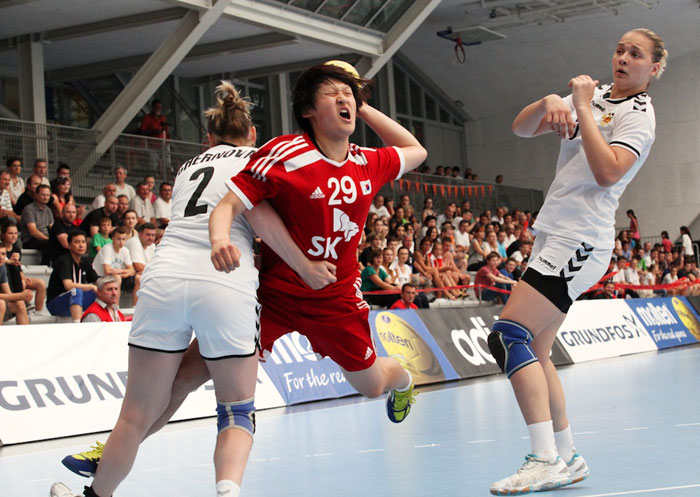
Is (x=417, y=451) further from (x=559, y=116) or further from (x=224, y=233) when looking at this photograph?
(x=224, y=233)

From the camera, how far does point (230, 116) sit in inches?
153

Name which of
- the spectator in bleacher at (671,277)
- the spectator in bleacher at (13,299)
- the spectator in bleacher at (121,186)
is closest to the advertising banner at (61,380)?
the spectator in bleacher at (13,299)

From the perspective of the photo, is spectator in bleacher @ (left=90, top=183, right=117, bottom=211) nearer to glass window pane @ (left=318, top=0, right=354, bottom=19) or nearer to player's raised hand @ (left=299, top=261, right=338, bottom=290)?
glass window pane @ (left=318, top=0, right=354, bottom=19)

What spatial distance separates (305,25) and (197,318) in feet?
51.3

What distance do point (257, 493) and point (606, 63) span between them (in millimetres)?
26368

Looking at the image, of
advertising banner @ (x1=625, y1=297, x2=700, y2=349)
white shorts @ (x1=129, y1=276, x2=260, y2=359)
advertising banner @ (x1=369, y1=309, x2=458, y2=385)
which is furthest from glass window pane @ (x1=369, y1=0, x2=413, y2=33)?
white shorts @ (x1=129, y1=276, x2=260, y2=359)

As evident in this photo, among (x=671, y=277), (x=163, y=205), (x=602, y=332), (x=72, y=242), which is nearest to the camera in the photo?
(x=72, y=242)

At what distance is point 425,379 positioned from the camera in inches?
422

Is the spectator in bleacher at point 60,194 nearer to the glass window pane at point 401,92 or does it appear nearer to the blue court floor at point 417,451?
the blue court floor at point 417,451

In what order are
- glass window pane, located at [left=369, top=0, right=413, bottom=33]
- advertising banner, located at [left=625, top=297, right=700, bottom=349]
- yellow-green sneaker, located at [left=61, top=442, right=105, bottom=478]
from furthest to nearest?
glass window pane, located at [left=369, top=0, right=413, bottom=33], advertising banner, located at [left=625, top=297, right=700, bottom=349], yellow-green sneaker, located at [left=61, top=442, right=105, bottom=478]

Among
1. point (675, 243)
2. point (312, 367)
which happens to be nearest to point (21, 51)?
point (312, 367)

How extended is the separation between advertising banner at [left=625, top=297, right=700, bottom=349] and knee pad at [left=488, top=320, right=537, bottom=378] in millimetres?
12393

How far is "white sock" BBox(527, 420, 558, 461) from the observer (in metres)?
4.21

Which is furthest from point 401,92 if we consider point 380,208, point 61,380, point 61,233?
point 61,380
